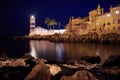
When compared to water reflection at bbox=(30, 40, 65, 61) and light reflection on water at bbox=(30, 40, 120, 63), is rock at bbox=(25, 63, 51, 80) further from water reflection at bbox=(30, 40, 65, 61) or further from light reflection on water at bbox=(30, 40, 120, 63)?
water reflection at bbox=(30, 40, 65, 61)

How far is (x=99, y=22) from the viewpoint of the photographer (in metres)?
69.8

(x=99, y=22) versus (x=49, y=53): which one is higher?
(x=99, y=22)

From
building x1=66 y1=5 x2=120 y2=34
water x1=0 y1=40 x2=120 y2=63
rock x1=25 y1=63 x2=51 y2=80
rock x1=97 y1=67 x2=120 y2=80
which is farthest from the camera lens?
building x1=66 y1=5 x2=120 y2=34

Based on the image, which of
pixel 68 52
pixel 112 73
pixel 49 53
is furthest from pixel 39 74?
pixel 68 52

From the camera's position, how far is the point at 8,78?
8.45 m

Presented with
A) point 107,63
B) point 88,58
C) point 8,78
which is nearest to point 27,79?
point 8,78

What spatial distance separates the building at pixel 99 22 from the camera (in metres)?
62.6

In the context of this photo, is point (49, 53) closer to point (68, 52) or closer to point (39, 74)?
point (68, 52)

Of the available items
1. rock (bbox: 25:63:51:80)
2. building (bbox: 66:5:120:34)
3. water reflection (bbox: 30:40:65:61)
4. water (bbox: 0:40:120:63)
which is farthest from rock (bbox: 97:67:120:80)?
building (bbox: 66:5:120:34)

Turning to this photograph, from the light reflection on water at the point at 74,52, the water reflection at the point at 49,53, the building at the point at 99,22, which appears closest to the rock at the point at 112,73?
the light reflection on water at the point at 74,52

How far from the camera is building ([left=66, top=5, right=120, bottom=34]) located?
62.6 metres

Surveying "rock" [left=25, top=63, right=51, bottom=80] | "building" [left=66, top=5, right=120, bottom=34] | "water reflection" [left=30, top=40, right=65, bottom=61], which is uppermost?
"building" [left=66, top=5, right=120, bottom=34]

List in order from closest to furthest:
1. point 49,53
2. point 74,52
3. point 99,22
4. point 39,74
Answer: point 39,74 < point 74,52 < point 49,53 < point 99,22

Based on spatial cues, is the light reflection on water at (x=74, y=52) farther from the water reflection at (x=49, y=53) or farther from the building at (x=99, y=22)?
the building at (x=99, y=22)
